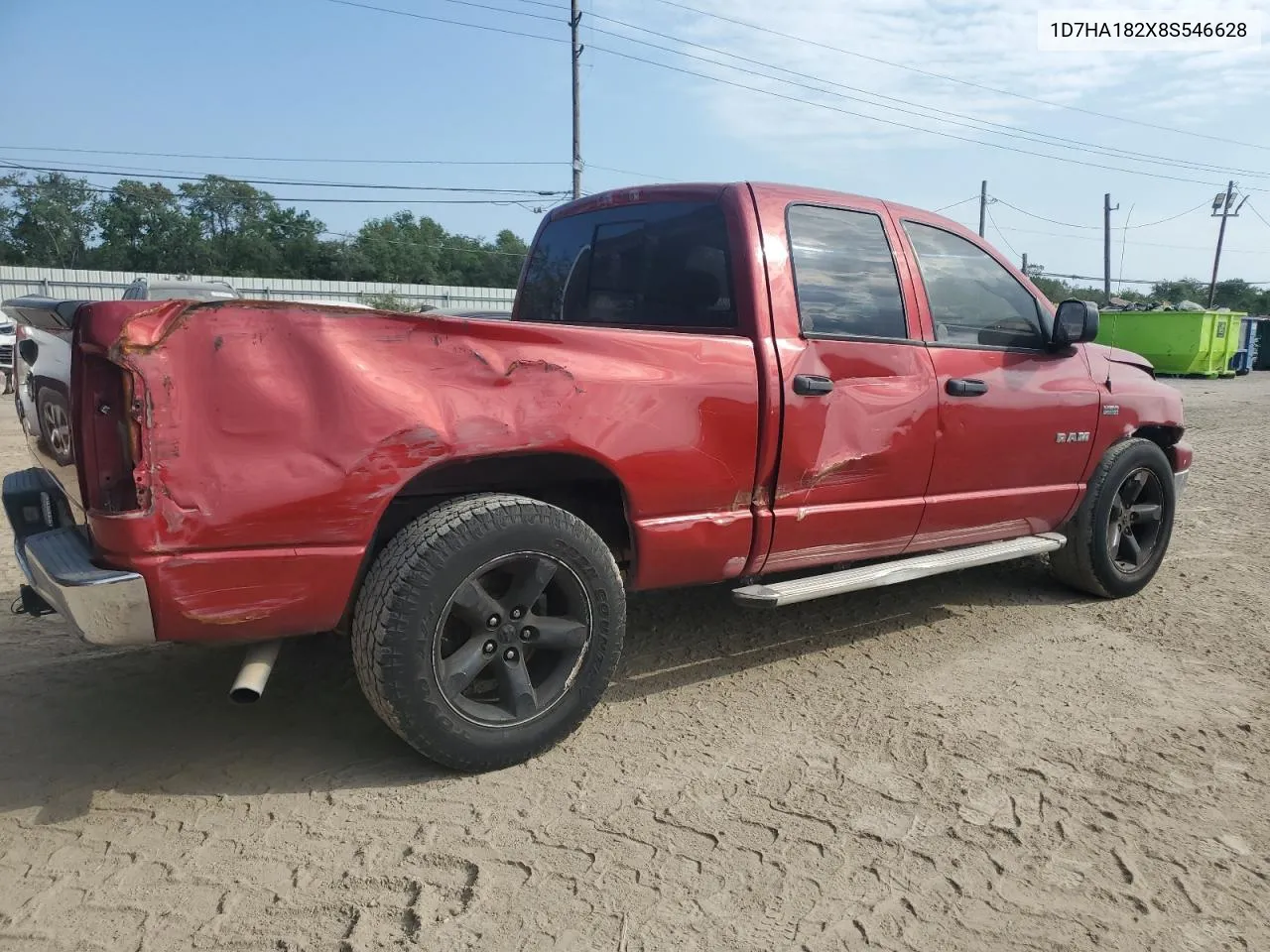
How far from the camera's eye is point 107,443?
7.95 ft

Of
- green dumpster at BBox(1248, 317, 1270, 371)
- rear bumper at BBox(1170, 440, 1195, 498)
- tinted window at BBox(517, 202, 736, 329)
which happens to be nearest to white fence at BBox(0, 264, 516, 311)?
tinted window at BBox(517, 202, 736, 329)

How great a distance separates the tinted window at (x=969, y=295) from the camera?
404 cm

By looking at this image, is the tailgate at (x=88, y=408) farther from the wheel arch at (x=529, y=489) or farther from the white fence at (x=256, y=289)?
the white fence at (x=256, y=289)

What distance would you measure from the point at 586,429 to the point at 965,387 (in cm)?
187

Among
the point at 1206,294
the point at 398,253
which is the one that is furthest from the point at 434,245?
the point at 1206,294

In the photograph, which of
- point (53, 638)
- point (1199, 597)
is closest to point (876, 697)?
point (1199, 597)

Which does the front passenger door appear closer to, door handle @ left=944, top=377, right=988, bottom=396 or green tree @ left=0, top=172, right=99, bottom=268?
door handle @ left=944, top=377, right=988, bottom=396

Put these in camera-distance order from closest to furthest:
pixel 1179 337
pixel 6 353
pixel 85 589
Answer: pixel 85 589 → pixel 6 353 → pixel 1179 337

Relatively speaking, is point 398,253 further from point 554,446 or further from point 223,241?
point 554,446

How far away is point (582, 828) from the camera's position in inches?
104

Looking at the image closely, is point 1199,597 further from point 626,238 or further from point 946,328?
point 626,238

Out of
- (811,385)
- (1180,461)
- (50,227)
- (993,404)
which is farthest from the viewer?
(50,227)

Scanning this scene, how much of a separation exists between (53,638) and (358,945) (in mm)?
2708

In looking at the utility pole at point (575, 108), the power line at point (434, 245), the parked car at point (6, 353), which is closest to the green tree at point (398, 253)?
the power line at point (434, 245)
